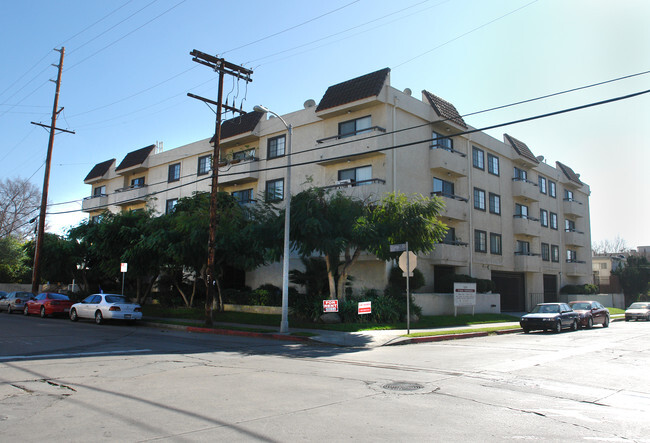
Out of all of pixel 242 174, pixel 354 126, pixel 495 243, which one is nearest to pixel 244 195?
pixel 242 174

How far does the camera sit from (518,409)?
23.3 ft

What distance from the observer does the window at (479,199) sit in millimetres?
32781

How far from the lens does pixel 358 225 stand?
20094mm

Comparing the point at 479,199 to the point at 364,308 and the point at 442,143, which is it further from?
the point at 364,308

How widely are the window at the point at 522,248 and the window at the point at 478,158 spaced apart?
7.04 meters

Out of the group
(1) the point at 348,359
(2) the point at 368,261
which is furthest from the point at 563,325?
(1) the point at 348,359

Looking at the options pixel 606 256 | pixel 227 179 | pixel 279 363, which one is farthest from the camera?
pixel 606 256

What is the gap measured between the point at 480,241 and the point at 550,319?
1103 cm

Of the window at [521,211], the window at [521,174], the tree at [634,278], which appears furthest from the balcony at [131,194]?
the tree at [634,278]

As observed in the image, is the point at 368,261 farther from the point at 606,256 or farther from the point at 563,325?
the point at 606,256

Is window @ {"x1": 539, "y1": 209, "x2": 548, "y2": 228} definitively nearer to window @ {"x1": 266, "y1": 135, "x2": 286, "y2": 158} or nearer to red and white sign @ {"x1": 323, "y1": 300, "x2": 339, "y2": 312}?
window @ {"x1": 266, "y1": 135, "x2": 286, "y2": 158}

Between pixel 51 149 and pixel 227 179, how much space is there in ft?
36.6

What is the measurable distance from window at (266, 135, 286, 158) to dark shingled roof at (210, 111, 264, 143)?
1.56m

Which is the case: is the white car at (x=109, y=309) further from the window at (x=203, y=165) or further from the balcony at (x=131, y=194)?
the balcony at (x=131, y=194)
